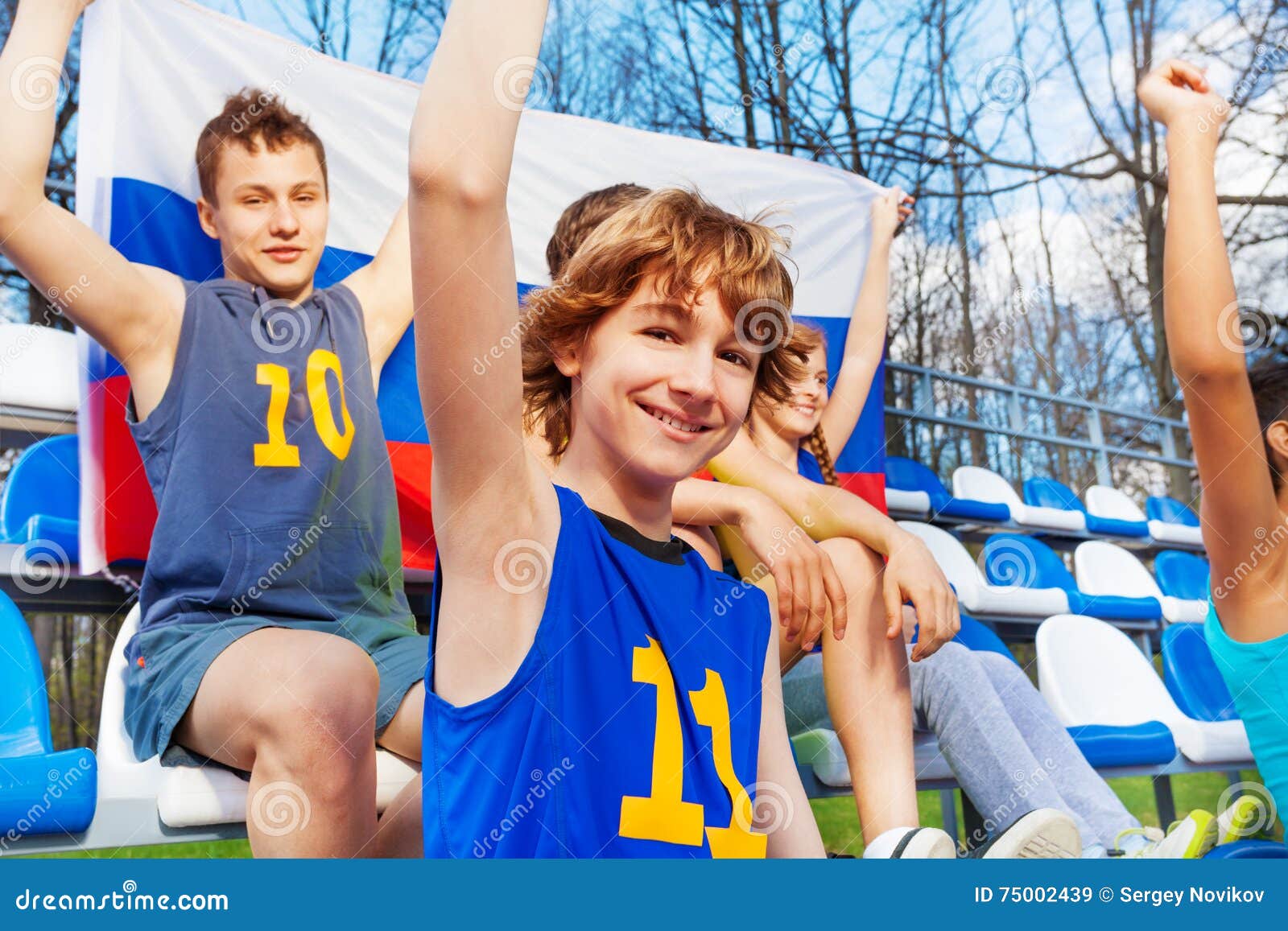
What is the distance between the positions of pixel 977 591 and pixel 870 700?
2.63 feet

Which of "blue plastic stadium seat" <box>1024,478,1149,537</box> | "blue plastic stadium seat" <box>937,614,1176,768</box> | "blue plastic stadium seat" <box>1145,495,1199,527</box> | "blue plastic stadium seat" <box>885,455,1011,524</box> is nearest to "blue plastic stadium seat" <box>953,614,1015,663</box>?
"blue plastic stadium seat" <box>937,614,1176,768</box>

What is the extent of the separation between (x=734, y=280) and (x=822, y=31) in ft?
4.52

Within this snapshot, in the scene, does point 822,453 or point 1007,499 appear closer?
point 822,453

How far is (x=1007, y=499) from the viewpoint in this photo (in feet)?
7.66

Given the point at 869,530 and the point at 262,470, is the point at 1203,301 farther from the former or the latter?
the point at 262,470

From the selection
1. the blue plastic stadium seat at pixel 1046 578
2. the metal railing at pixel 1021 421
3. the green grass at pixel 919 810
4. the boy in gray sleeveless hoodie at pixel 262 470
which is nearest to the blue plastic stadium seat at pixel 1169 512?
the metal railing at pixel 1021 421

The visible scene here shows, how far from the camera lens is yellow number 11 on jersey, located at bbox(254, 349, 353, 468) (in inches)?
41.4

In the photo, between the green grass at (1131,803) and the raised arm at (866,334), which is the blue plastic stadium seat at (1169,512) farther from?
the raised arm at (866,334)

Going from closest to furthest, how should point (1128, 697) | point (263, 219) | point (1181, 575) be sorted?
point (263, 219) < point (1128, 697) < point (1181, 575)

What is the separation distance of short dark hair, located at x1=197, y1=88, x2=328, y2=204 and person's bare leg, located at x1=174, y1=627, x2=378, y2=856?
1.78ft

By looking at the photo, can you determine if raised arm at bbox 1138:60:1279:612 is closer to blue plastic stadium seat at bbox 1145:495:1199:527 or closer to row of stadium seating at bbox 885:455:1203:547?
row of stadium seating at bbox 885:455:1203:547

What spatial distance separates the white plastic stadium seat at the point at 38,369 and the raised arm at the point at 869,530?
2.30ft

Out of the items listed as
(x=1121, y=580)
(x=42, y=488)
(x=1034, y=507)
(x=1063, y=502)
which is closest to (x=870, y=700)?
(x=42, y=488)
